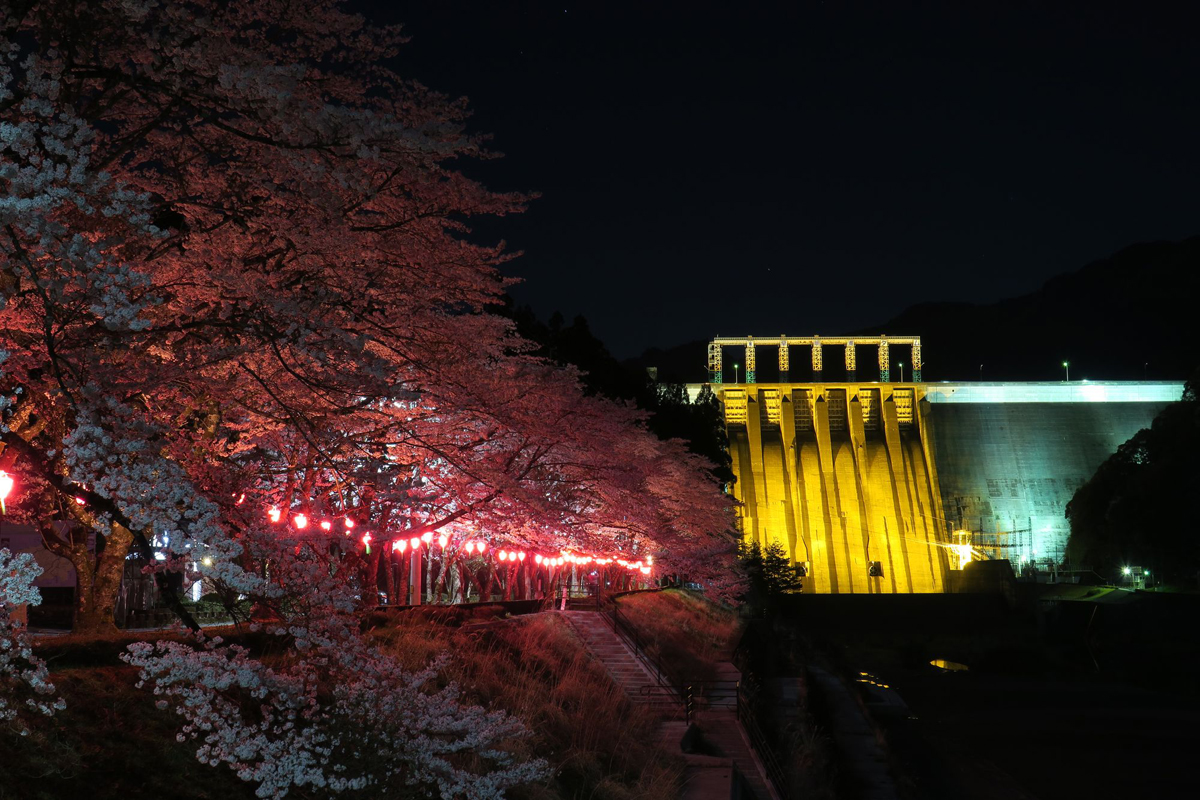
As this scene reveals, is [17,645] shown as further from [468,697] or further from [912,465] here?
[912,465]

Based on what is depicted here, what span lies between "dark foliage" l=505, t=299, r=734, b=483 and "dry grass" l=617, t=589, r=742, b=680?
6288 millimetres

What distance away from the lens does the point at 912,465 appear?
293 feet

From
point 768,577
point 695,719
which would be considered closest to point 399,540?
point 695,719

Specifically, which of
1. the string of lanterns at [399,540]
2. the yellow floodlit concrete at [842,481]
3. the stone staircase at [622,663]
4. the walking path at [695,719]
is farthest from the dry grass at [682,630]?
the yellow floodlit concrete at [842,481]

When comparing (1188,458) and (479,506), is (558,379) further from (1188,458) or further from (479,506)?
(1188,458)

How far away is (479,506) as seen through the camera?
56.9 feet

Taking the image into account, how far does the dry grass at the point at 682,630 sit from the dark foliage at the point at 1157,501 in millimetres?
25690

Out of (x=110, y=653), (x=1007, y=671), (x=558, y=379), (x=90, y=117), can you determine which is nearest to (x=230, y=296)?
(x=90, y=117)

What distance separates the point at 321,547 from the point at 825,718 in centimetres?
2104

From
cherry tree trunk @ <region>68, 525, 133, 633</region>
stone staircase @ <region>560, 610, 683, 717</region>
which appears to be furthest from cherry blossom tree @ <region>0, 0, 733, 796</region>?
stone staircase @ <region>560, 610, 683, 717</region>

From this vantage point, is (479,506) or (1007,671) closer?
(479,506)

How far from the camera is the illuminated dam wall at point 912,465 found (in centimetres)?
8519

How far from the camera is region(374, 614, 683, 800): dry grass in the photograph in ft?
44.1

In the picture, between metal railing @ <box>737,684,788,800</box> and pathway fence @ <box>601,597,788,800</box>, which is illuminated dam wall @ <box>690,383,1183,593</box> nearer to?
pathway fence @ <box>601,597,788,800</box>
